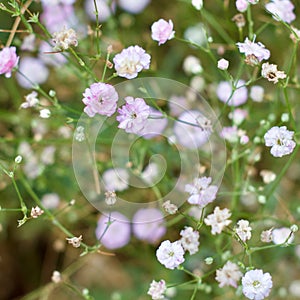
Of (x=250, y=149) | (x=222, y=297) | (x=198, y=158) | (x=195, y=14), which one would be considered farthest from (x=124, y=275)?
(x=195, y=14)

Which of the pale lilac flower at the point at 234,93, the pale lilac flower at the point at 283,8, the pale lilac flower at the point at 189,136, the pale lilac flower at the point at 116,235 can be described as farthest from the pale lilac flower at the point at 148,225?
the pale lilac flower at the point at 283,8

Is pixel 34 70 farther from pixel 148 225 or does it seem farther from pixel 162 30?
pixel 162 30

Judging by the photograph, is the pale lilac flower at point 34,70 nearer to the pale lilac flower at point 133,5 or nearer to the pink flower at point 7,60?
the pale lilac flower at point 133,5

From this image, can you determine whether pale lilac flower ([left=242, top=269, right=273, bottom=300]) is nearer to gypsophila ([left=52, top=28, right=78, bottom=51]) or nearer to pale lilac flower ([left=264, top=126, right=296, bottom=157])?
pale lilac flower ([left=264, top=126, right=296, bottom=157])

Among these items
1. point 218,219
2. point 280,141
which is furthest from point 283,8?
point 218,219

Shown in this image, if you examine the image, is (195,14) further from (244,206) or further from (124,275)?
(124,275)
